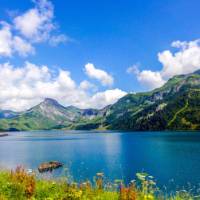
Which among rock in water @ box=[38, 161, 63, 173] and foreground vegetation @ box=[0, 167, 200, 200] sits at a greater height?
foreground vegetation @ box=[0, 167, 200, 200]

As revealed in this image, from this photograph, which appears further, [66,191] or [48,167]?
[48,167]

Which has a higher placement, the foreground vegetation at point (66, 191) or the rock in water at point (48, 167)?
the foreground vegetation at point (66, 191)

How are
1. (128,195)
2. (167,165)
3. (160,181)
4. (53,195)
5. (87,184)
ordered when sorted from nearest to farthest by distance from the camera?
(128,195) → (53,195) → (87,184) → (160,181) → (167,165)

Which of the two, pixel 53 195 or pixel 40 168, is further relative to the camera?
pixel 40 168

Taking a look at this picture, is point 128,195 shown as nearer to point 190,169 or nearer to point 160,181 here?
point 160,181

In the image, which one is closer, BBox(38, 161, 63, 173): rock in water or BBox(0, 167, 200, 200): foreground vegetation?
BBox(0, 167, 200, 200): foreground vegetation

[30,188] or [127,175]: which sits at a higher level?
[30,188]

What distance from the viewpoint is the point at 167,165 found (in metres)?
84.5

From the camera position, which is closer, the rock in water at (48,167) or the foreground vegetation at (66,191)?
the foreground vegetation at (66,191)

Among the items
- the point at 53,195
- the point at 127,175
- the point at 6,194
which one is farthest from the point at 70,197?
the point at 127,175

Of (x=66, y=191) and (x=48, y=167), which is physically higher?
(x=66, y=191)

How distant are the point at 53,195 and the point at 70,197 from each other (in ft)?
4.47

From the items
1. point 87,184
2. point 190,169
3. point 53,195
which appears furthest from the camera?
point 190,169

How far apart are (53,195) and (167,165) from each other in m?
73.8
